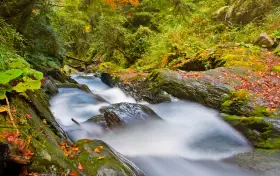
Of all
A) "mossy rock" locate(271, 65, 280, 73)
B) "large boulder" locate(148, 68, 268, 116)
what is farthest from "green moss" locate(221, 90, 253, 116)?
"mossy rock" locate(271, 65, 280, 73)

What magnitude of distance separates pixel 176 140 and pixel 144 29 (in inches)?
470

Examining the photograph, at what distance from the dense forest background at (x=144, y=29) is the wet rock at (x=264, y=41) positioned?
16.9 inches

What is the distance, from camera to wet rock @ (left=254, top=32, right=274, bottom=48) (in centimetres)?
993

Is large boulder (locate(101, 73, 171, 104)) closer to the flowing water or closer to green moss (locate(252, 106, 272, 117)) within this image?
the flowing water

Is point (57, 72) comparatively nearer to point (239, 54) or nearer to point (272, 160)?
point (239, 54)

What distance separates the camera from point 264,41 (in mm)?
10055

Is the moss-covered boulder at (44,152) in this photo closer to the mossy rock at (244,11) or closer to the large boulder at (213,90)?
the large boulder at (213,90)

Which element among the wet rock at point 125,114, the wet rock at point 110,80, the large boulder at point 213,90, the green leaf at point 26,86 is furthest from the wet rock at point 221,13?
the green leaf at point 26,86

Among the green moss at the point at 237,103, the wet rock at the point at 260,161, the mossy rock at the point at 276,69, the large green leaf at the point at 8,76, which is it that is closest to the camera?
the large green leaf at the point at 8,76

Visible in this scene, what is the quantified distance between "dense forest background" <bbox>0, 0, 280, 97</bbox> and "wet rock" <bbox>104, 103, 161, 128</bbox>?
82.5 inches

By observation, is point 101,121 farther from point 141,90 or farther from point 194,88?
point 141,90

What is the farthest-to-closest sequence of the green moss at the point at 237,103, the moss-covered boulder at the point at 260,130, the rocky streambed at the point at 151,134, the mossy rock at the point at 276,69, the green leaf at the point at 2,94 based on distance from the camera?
the mossy rock at the point at 276,69, the green moss at the point at 237,103, the moss-covered boulder at the point at 260,130, the rocky streambed at the point at 151,134, the green leaf at the point at 2,94

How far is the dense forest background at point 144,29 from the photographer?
6.30 metres

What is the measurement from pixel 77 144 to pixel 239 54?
7.77 meters
